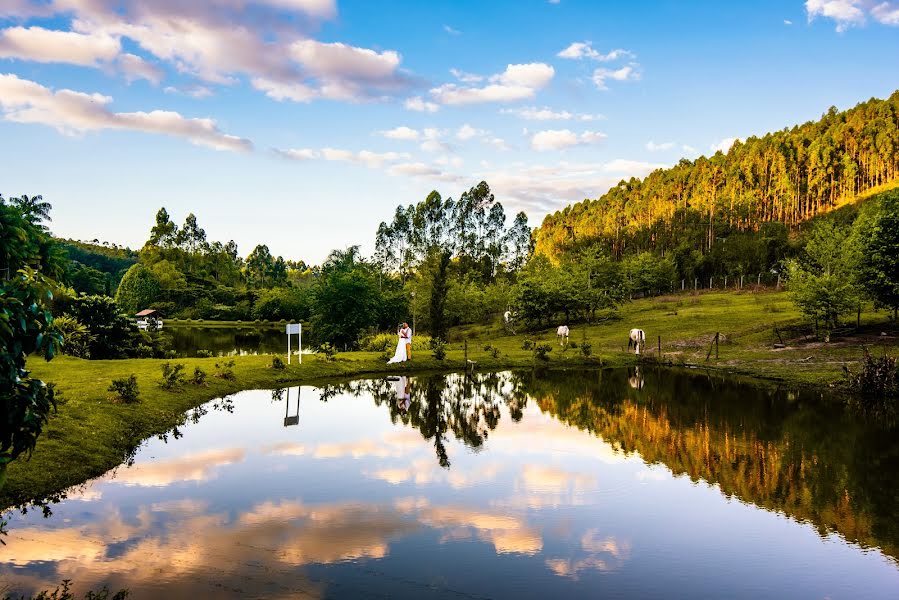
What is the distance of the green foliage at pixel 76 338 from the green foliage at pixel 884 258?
49.9 m

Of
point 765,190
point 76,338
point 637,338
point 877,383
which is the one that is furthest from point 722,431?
point 765,190

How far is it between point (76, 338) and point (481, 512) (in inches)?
1191

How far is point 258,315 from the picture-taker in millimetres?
112438


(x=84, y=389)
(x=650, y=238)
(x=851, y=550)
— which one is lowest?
(x=851, y=550)

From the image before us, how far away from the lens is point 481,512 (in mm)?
13195

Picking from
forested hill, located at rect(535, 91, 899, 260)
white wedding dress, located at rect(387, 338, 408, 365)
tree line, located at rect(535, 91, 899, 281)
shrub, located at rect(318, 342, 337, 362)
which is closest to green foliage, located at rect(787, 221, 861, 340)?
white wedding dress, located at rect(387, 338, 408, 365)

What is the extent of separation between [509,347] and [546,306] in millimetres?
13891

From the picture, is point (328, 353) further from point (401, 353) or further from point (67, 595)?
point (67, 595)

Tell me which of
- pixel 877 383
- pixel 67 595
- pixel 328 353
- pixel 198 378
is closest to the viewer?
pixel 67 595

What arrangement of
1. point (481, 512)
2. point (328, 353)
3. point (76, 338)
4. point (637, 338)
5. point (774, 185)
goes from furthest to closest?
1. point (774, 185)
2. point (637, 338)
3. point (328, 353)
4. point (76, 338)
5. point (481, 512)

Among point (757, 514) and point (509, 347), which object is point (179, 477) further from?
point (509, 347)

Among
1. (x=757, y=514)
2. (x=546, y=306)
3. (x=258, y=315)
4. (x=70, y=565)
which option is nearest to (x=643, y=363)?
(x=546, y=306)

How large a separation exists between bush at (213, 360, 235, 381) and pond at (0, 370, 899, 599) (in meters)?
6.33

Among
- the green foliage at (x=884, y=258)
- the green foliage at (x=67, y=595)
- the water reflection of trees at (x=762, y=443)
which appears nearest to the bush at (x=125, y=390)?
the green foliage at (x=67, y=595)
